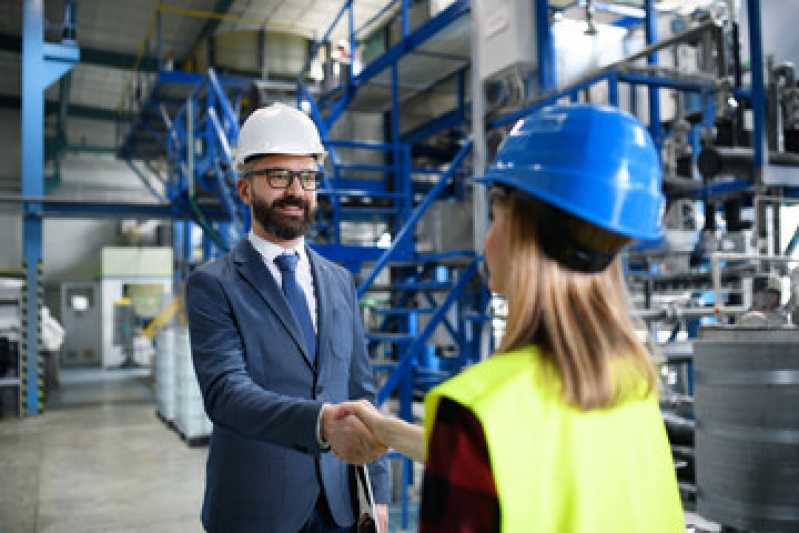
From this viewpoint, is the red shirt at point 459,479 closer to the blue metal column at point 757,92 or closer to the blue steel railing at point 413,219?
the blue metal column at point 757,92

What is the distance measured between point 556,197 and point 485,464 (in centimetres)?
43

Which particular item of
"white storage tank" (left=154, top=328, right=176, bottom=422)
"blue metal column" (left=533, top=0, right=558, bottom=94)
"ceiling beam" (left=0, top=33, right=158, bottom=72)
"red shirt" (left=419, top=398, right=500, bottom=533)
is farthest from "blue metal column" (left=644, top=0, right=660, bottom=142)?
"ceiling beam" (left=0, top=33, right=158, bottom=72)

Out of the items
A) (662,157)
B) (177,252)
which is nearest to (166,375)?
(177,252)

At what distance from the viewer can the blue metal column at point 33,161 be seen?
37.5 ft

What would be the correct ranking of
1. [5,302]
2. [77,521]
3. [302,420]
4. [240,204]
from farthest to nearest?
[5,302]
[240,204]
[77,521]
[302,420]

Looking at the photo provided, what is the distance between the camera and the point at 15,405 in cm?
1184

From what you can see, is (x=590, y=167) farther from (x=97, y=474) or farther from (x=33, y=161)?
(x=33, y=161)

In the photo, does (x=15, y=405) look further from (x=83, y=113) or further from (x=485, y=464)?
(x=485, y=464)

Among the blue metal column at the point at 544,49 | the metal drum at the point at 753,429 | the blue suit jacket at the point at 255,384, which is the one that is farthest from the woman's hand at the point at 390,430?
the blue metal column at the point at 544,49

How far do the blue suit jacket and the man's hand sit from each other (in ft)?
0.85

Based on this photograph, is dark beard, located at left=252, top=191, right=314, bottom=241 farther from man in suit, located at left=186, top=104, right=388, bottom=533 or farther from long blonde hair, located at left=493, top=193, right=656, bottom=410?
long blonde hair, located at left=493, top=193, right=656, bottom=410

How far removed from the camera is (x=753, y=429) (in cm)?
314

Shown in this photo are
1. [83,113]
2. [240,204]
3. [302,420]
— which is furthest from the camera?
[83,113]

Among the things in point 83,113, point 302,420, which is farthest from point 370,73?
point 83,113
